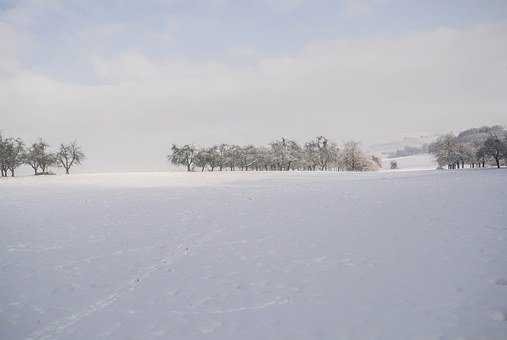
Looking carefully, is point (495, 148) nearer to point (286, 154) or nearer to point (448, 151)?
point (448, 151)

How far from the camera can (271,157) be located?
4582 inches

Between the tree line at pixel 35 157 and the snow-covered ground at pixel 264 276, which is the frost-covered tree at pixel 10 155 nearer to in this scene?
the tree line at pixel 35 157

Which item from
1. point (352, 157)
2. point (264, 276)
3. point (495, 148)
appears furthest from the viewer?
point (352, 157)

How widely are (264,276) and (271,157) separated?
349 feet

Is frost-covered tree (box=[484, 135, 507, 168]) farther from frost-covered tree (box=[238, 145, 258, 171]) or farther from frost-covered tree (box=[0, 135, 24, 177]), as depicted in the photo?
frost-covered tree (box=[0, 135, 24, 177])

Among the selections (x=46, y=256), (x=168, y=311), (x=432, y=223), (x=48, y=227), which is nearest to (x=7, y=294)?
(x=46, y=256)

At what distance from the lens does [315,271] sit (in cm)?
1052

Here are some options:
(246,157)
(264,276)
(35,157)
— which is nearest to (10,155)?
(35,157)

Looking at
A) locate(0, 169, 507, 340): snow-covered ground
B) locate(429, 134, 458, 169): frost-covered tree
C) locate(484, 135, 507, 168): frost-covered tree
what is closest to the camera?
locate(0, 169, 507, 340): snow-covered ground

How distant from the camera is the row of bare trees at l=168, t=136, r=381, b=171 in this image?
4500 inches

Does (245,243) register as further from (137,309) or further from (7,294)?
(7,294)

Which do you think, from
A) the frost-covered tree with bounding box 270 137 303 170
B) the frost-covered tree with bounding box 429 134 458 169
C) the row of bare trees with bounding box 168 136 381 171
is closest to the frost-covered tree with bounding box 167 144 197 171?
the row of bare trees with bounding box 168 136 381 171

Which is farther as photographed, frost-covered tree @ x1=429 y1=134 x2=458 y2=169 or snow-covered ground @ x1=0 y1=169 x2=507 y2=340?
frost-covered tree @ x1=429 y1=134 x2=458 y2=169

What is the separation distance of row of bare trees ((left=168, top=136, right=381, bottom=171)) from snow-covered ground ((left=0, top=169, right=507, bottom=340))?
9565 cm
